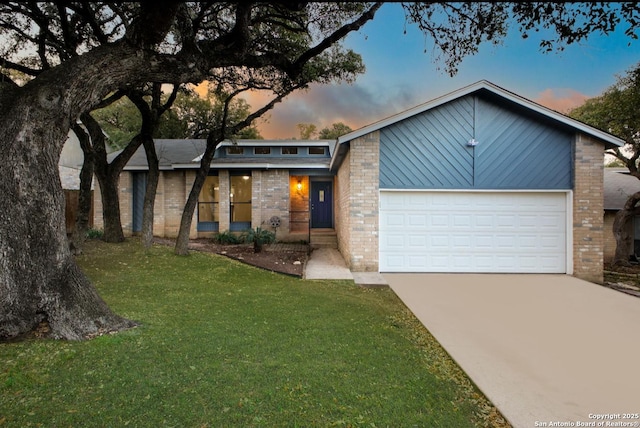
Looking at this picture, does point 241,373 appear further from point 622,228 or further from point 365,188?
point 622,228

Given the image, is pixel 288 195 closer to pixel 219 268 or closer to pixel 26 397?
pixel 219 268

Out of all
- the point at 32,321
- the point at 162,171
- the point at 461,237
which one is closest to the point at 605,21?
the point at 461,237

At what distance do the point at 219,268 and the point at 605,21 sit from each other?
8.04 m

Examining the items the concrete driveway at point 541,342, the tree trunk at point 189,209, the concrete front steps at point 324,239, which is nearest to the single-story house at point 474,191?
the concrete driveway at point 541,342

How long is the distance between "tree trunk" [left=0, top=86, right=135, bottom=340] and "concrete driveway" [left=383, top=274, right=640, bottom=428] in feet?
13.8

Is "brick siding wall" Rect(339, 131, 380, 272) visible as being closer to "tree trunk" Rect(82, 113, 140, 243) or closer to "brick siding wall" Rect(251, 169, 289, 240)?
"brick siding wall" Rect(251, 169, 289, 240)

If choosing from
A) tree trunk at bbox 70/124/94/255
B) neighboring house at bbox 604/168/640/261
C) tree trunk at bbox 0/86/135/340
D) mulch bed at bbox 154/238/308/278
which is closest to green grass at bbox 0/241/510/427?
tree trunk at bbox 0/86/135/340

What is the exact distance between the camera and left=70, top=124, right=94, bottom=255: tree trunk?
8062 millimetres

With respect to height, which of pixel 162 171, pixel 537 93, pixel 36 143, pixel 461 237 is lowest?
pixel 461 237

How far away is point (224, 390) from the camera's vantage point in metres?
2.62

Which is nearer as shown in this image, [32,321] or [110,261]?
[32,321]

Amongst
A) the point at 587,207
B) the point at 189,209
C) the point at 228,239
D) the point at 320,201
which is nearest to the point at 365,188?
the point at 189,209

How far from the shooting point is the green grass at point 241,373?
2.32m

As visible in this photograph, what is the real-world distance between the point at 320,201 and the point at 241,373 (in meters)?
12.6
